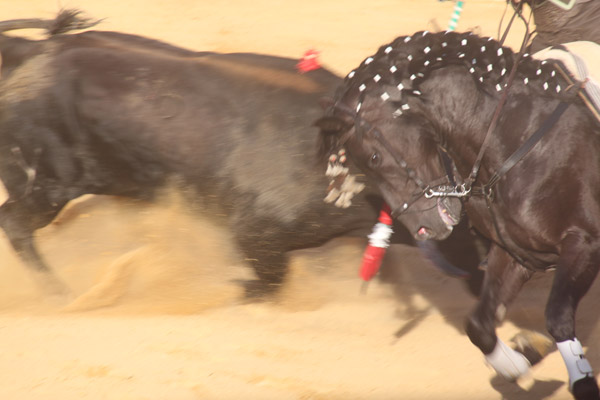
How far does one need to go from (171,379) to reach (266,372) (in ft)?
1.64

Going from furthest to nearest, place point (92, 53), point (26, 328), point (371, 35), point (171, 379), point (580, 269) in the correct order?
point (371, 35) < point (92, 53) < point (26, 328) < point (171, 379) < point (580, 269)

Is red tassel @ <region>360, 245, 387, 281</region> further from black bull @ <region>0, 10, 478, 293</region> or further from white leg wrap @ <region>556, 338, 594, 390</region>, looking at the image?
white leg wrap @ <region>556, 338, 594, 390</region>

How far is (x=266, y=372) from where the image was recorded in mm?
3928

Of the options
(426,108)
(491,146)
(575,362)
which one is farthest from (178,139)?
(575,362)

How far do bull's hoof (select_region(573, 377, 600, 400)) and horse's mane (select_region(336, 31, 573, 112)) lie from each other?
1193 mm

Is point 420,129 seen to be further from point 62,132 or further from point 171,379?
point 62,132

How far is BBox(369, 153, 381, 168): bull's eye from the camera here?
3252 millimetres

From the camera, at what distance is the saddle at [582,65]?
10.4 feet

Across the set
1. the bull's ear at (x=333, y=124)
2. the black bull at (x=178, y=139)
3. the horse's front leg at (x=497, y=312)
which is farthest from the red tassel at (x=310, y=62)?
the horse's front leg at (x=497, y=312)

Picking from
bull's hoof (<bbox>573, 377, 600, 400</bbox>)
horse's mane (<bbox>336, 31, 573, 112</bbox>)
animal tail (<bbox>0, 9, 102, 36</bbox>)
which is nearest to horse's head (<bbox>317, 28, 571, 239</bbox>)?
horse's mane (<bbox>336, 31, 573, 112</bbox>)

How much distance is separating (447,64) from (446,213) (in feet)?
2.24

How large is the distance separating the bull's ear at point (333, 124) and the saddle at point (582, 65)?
101 cm

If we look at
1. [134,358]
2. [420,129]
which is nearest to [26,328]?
[134,358]

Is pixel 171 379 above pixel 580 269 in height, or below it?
below
